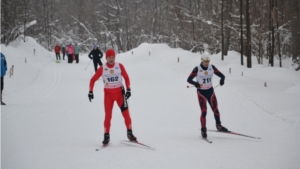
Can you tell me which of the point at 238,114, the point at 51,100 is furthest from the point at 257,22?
the point at 51,100

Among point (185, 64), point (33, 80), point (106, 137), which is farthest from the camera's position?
point (185, 64)

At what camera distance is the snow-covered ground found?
4938 mm

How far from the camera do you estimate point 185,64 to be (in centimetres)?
2203

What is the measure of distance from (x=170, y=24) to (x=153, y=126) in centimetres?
3595

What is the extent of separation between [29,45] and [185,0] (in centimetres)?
2258

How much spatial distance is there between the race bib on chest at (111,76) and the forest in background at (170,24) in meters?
15.4

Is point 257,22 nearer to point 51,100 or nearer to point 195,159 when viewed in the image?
point 51,100

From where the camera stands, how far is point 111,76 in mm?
5812

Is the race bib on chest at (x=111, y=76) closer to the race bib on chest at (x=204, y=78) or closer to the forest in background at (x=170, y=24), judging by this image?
the race bib on chest at (x=204, y=78)

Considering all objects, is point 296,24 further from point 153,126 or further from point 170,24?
point 153,126

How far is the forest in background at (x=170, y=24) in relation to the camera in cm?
2364

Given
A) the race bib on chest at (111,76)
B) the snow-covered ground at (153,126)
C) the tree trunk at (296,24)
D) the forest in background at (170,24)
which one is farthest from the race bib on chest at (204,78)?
the tree trunk at (296,24)

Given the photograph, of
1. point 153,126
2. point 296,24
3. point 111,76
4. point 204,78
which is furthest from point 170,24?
point 111,76

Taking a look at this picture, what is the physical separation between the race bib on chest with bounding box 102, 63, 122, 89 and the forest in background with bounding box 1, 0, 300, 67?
50.5 feet
